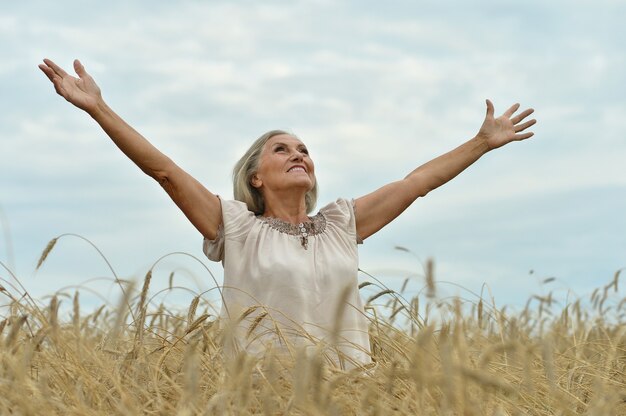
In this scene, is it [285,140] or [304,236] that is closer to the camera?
[304,236]

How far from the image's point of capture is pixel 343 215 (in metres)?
3.88

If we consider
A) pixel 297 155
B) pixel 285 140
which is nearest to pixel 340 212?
pixel 297 155

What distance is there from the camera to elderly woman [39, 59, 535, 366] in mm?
3514

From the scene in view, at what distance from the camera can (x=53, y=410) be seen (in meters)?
2.42

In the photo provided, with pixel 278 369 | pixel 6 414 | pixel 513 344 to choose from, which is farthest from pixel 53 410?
pixel 513 344

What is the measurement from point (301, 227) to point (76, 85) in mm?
1104

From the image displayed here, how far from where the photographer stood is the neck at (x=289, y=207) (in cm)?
389

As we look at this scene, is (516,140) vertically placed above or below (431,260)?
above

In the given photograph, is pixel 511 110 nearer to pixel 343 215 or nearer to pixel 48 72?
pixel 343 215

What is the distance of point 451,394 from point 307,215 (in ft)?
7.69

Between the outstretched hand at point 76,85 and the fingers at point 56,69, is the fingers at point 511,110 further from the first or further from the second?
the fingers at point 56,69

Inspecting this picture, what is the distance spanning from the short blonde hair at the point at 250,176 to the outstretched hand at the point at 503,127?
94 centimetres

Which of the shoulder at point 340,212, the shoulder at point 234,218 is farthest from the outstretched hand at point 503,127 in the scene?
the shoulder at point 234,218

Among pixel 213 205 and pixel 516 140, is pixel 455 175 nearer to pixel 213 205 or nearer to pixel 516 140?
pixel 516 140
